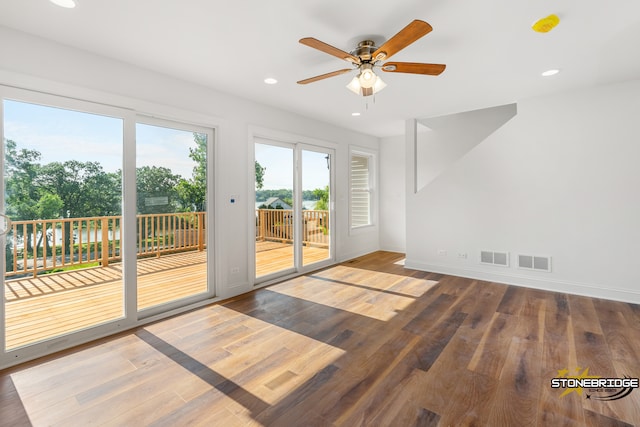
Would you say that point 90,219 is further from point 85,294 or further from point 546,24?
point 546,24

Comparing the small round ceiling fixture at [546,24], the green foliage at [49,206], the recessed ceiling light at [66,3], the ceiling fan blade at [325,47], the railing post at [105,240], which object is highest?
the recessed ceiling light at [66,3]

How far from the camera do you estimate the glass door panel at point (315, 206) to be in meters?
5.10

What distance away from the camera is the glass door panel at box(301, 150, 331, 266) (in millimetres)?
5102

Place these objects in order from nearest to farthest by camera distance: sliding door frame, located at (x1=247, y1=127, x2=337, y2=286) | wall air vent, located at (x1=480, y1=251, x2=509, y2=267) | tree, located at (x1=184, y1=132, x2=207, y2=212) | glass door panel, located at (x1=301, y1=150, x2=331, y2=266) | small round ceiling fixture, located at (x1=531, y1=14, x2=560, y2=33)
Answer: small round ceiling fixture, located at (x1=531, y1=14, x2=560, y2=33) → tree, located at (x1=184, y1=132, x2=207, y2=212) → sliding door frame, located at (x1=247, y1=127, x2=337, y2=286) → wall air vent, located at (x1=480, y1=251, x2=509, y2=267) → glass door panel, located at (x1=301, y1=150, x2=331, y2=266)

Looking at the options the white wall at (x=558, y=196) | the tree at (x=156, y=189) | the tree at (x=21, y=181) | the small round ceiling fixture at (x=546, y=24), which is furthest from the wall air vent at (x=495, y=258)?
the tree at (x=21, y=181)

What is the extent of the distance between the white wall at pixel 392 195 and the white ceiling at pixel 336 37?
9.60 feet

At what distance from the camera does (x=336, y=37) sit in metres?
2.52

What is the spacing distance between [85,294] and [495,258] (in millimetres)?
5110

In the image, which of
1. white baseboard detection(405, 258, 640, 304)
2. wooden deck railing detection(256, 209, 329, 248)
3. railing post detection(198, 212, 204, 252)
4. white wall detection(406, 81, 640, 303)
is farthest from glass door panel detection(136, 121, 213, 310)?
white wall detection(406, 81, 640, 303)

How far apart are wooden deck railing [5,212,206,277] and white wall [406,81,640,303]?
3979 millimetres

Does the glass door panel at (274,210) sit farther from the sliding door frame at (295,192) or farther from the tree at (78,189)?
the tree at (78,189)

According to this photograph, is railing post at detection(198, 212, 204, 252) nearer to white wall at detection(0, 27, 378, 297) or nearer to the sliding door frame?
white wall at detection(0, 27, 378, 297)

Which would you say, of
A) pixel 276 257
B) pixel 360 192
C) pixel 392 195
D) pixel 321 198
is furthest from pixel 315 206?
pixel 392 195

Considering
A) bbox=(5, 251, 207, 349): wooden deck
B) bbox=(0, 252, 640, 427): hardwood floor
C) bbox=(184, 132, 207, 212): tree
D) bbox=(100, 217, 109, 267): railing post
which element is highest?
bbox=(184, 132, 207, 212): tree
